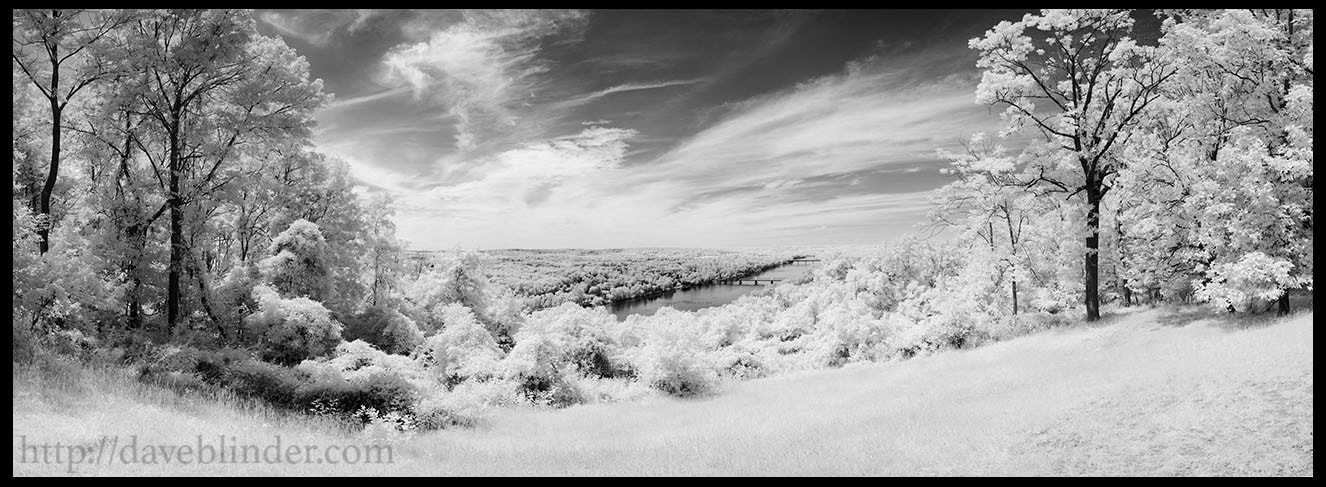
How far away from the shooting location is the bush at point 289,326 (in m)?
→ 15.3

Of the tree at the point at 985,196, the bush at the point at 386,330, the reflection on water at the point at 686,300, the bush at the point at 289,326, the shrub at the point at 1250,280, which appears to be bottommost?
the reflection on water at the point at 686,300

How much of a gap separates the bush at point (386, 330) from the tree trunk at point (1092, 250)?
23.4 m

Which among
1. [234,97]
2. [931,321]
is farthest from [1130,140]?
[234,97]

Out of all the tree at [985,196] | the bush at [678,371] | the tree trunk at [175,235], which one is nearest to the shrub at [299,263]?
the tree trunk at [175,235]

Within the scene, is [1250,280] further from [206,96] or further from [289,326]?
[206,96]

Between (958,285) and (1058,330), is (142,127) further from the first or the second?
(958,285)

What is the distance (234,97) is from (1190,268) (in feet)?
89.0

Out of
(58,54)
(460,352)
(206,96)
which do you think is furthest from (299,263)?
(58,54)

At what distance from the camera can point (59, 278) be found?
36.2 feet

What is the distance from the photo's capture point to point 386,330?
20.5 metres

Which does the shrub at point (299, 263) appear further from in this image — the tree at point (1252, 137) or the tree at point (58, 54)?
the tree at point (1252, 137)

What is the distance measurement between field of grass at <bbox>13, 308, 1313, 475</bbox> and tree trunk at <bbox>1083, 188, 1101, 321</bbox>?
3321 mm

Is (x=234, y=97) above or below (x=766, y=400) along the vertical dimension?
above

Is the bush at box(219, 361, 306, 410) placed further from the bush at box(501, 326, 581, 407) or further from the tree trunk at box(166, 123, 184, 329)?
the bush at box(501, 326, 581, 407)
